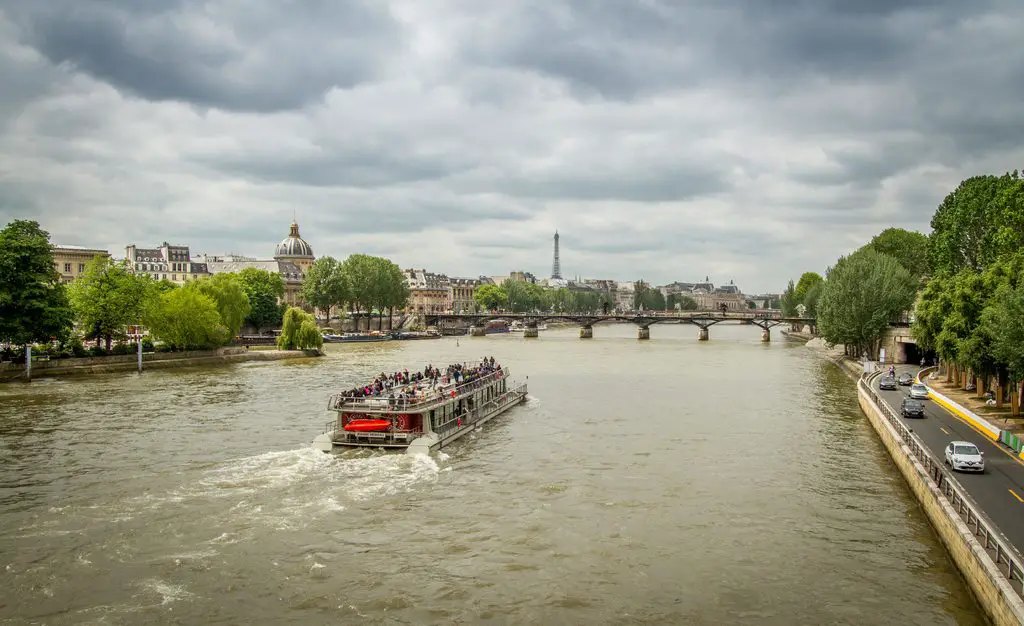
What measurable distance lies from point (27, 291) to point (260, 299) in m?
62.6

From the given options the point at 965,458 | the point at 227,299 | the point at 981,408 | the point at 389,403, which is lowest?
the point at 981,408

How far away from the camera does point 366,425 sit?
3403cm

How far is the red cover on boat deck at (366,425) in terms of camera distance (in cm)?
3404

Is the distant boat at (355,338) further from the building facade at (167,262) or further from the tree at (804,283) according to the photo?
the tree at (804,283)

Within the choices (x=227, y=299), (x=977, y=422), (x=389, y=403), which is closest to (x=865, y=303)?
(x=977, y=422)

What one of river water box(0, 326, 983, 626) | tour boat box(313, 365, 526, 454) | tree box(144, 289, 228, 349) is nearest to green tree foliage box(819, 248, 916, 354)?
river water box(0, 326, 983, 626)

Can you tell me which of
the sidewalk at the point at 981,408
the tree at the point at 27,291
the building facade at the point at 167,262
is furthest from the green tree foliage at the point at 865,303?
the building facade at the point at 167,262

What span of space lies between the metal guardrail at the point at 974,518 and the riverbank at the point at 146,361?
6221 cm

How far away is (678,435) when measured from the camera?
4016cm

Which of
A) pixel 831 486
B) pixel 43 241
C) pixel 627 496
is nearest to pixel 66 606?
pixel 627 496

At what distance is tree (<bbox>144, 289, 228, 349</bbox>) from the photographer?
78.2 meters

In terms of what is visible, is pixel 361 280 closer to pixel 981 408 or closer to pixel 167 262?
pixel 167 262

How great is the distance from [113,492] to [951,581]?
86.7 ft

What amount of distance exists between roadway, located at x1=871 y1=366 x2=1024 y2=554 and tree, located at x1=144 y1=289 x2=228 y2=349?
65.4 metres
